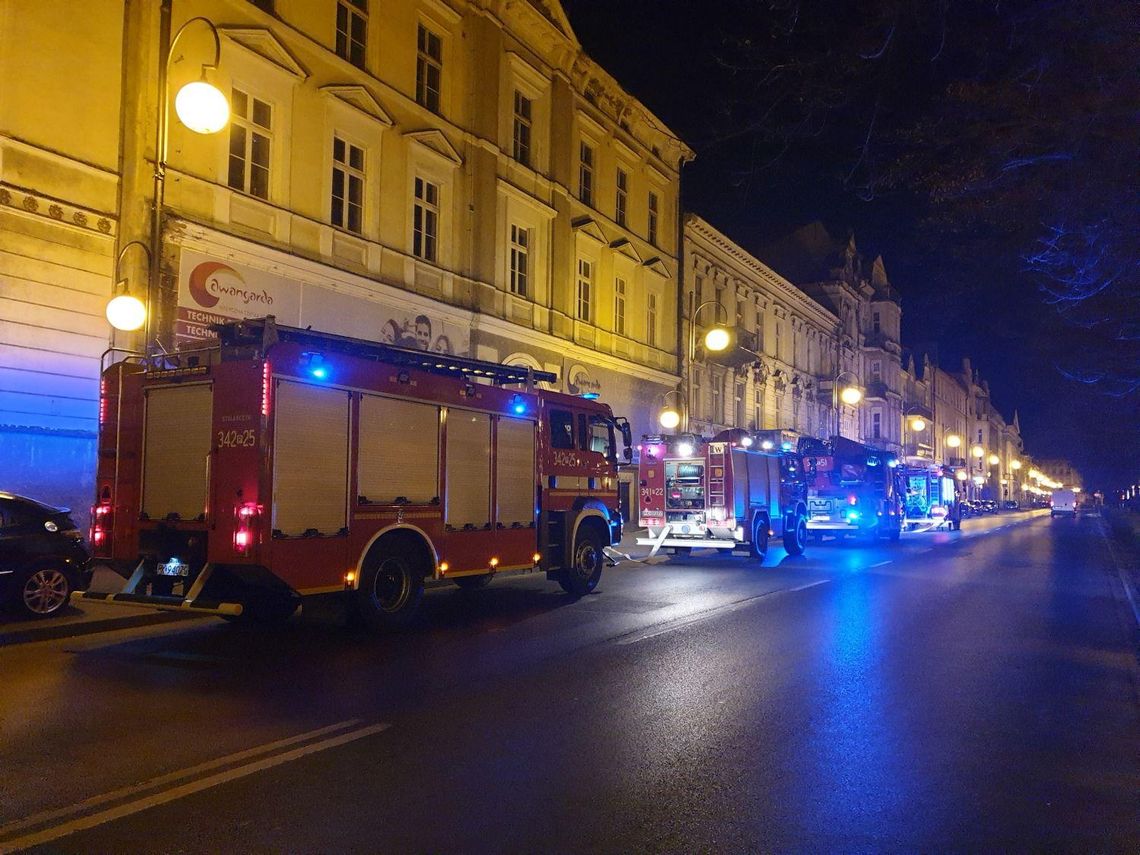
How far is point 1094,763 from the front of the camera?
582 cm

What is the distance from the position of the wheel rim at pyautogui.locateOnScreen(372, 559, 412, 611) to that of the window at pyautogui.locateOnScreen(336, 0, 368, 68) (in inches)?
516

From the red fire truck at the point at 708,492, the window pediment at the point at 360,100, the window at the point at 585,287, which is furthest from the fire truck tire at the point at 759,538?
the window pediment at the point at 360,100

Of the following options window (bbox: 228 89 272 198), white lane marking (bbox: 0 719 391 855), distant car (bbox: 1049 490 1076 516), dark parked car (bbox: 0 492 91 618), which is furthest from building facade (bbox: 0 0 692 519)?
→ distant car (bbox: 1049 490 1076 516)

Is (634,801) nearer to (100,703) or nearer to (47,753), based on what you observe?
(47,753)

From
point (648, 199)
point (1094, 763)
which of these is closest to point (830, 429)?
point (648, 199)

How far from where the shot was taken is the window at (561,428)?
13.2 meters

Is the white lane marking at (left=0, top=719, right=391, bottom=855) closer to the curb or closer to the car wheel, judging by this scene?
the curb

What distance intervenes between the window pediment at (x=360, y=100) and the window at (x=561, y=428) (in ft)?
31.6

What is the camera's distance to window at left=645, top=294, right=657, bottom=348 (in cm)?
3247

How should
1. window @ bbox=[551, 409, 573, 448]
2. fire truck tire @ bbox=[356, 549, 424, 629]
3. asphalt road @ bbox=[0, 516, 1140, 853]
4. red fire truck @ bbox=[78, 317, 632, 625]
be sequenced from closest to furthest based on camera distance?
asphalt road @ bbox=[0, 516, 1140, 853] → red fire truck @ bbox=[78, 317, 632, 625] → fire truck tire @ bbox=[356, 549, 424, 629] → window @ bbox=[551, 409, 573, 448]

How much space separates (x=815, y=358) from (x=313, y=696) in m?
49.4

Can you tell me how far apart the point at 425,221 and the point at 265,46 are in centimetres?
557

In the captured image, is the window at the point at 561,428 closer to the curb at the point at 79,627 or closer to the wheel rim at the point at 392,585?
the wheel rim at the point at 392,585

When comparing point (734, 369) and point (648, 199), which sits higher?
point (648, 199)
